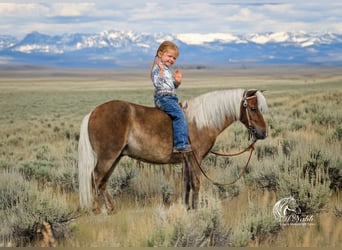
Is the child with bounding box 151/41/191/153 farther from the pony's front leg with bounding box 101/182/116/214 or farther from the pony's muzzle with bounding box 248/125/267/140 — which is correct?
the pony's front leg with bounding box 101/182/116/214

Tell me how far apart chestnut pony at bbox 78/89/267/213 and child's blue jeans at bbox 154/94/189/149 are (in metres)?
0.12

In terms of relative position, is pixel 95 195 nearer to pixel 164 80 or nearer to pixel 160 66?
pixel 164 80

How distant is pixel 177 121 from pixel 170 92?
0.37m

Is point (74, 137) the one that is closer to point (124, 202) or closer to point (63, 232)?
point (124, 202)

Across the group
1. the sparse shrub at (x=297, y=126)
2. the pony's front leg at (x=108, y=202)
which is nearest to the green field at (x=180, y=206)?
the pony's front leg at (x=108, y=202)

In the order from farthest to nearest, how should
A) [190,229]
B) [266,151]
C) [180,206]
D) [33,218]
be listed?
[266,151]
[33,218]
[180,206]
[190,229]

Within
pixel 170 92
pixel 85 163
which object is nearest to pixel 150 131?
pixel 170 92

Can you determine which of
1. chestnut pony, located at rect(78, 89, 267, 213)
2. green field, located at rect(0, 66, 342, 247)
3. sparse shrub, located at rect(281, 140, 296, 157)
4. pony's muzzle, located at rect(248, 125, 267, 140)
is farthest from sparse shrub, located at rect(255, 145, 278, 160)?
chestnut pony, located at rect(78, 89, 267, 213)

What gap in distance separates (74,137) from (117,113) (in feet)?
35.2

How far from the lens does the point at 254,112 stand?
6430 mm

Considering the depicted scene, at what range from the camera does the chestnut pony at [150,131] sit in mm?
6410

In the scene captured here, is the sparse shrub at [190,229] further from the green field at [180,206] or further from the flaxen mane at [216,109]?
the flaxen mane at [216,109]

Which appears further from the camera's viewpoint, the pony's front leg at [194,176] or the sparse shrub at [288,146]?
the sparse shrub at [288,146]

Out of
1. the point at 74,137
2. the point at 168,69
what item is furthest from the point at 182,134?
the point at 74,137
